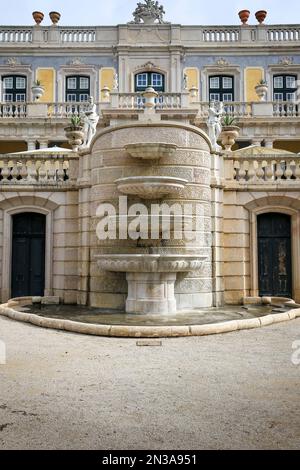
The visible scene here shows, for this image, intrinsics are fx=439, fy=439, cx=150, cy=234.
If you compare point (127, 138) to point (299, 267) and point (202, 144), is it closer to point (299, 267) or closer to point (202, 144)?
point (202, 144)

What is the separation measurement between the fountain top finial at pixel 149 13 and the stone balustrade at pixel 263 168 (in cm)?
2221

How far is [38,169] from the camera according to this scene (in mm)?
13711

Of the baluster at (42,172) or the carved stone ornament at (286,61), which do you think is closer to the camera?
the baluster at (42,172)

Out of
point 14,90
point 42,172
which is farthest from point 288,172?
point 14,90

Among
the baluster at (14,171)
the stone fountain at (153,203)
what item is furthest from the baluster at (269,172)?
the baluster at (14,171)

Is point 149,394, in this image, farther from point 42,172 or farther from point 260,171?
point 42,172

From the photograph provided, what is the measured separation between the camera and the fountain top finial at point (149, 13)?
31328 mm

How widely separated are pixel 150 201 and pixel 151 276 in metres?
2.11

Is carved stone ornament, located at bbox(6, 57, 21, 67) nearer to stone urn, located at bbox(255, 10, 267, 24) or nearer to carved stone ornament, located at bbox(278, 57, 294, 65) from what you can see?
stone urn, located at bbox(255, 10, 267, 24)

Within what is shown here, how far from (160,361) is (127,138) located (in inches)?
275

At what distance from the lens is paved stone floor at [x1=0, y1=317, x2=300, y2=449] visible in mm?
4066

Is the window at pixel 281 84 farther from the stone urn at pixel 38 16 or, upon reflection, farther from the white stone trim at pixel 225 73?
the stone urn at pixel 38 16

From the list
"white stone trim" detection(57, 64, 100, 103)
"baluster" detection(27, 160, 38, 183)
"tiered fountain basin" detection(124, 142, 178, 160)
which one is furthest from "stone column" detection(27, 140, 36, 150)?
"tiered fountain basin" detection(124, 142, 178, 160)

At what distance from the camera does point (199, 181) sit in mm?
12102
